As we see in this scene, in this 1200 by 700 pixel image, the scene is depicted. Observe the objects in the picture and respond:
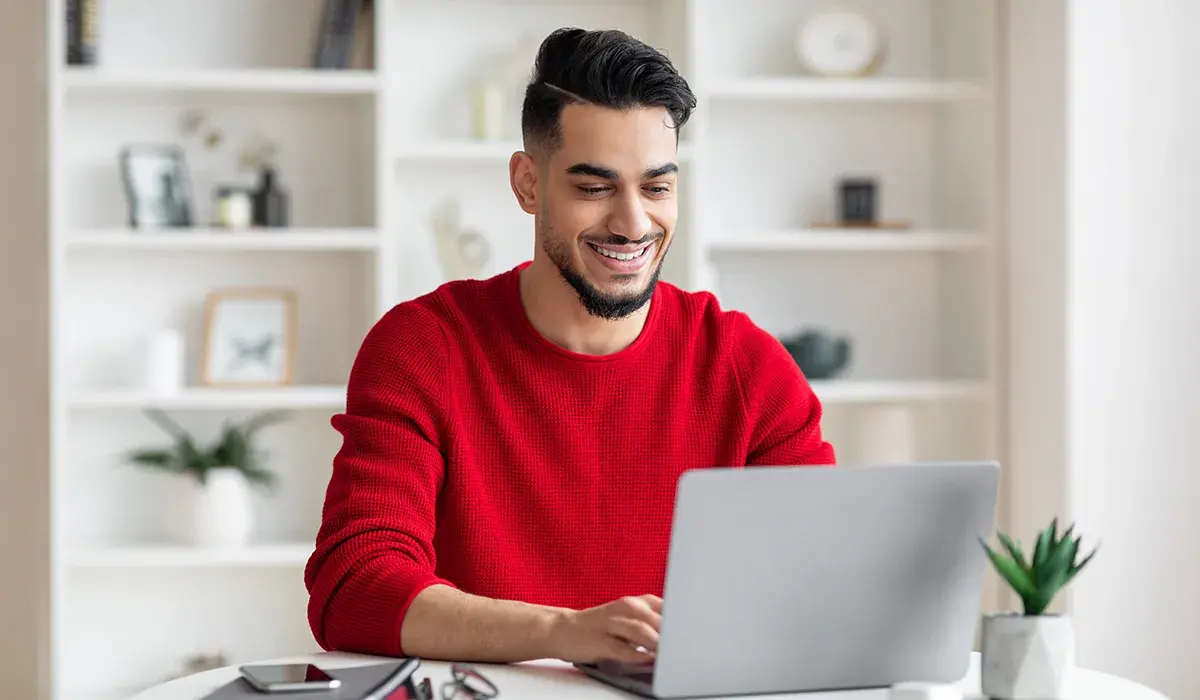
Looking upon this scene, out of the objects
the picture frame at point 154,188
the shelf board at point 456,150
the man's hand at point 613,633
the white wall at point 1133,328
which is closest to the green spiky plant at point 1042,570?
the man's hand at point 613,633

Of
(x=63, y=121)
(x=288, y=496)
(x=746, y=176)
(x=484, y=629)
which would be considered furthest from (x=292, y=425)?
(x=484, y=629)

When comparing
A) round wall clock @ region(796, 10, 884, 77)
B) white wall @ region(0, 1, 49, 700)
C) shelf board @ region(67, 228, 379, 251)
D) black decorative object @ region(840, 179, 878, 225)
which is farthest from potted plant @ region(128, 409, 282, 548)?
round wall clock @ region(796, 10, 884, 77)

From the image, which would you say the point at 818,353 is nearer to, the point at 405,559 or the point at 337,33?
the point at 337,33

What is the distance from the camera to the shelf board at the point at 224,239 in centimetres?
313

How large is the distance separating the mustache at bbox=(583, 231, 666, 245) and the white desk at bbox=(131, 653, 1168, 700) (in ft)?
1.80

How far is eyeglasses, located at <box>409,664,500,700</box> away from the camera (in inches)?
46.9

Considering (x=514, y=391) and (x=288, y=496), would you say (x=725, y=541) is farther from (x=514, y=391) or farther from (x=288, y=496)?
(x=288, y=496)

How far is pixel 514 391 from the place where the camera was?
5.79ft

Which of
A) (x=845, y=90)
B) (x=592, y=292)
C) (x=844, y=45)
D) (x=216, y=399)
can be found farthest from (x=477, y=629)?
(x=844, y=45)

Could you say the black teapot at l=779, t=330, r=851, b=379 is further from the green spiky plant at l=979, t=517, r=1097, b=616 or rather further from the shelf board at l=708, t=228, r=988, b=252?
the green spiky plant at l=979, t=517, r=1097, b=616

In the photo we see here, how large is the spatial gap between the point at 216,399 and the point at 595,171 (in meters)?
1.77

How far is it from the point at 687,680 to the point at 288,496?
2.44 metres

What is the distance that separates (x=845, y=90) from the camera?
3367 mm

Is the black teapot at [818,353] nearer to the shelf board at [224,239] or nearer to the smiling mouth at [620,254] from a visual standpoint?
the shelf board at [224,239]
